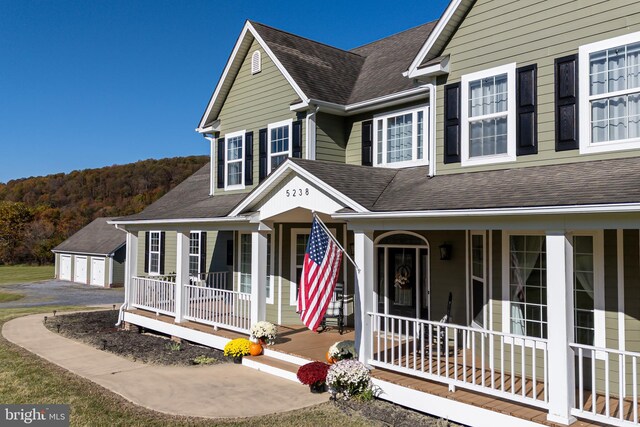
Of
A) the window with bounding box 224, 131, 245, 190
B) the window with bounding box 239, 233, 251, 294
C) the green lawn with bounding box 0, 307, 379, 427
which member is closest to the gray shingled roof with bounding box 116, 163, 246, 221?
the window with bounding box 224, 131, 245, 190

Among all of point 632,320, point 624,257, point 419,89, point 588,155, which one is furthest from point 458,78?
point 632,320

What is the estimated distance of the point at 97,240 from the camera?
34.8 meters

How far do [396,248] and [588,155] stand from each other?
466 centimetres

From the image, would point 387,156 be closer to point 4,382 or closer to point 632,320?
point 632,320

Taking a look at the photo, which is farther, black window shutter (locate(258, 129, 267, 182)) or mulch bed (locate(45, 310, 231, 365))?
black window shutter (locate(258, 129, 267, 182))

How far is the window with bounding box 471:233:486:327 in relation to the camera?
9.35 meters

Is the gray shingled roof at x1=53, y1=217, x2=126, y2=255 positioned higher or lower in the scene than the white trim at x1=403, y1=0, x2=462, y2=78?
lower

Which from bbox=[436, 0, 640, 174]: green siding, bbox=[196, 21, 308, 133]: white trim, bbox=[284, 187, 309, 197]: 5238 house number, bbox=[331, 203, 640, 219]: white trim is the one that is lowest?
bbox=[331, 203, 640, 219]: white trim

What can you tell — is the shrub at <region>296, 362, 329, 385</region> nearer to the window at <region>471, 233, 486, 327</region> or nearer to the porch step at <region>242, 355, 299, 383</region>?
the porch step at <region>242, 355, 299, 383</region>

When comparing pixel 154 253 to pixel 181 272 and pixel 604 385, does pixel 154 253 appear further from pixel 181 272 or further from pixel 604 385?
pixel 604 385

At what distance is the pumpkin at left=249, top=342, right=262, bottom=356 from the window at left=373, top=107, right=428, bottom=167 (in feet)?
16.7

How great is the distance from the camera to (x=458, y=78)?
9.80m

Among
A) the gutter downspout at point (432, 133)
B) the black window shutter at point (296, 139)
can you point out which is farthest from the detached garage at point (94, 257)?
the gutter downspout at point (432, 133)

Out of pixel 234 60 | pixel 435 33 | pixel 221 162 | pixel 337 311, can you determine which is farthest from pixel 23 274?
pixel 435 33
